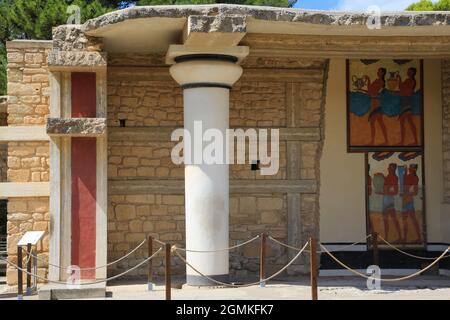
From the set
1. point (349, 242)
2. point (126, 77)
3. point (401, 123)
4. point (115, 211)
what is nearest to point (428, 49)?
point (401, 123)

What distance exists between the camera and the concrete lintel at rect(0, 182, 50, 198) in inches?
407

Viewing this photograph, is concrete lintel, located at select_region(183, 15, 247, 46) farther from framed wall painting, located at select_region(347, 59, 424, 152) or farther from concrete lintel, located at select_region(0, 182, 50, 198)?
framed wall painting, located at select_region(347, 59, 424, 152)

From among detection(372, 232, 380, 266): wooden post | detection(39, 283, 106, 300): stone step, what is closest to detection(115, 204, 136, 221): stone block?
detection(39, 283, 106, 300): stone step

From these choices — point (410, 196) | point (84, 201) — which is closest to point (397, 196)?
point (410, 196)


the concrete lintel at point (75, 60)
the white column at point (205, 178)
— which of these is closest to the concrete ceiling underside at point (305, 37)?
the concrete lintel at point (75, 60)

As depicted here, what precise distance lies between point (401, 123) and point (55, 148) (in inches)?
227

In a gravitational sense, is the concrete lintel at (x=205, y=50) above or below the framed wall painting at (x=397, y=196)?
above

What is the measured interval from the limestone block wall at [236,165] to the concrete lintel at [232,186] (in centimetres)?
3

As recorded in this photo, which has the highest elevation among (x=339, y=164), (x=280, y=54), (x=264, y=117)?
(x=280, y=54)

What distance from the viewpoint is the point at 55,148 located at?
9.74 m

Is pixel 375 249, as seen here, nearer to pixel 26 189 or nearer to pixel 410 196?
pixel 410 196

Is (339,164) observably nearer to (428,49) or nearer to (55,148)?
(428,49)

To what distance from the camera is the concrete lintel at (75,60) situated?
9.65m

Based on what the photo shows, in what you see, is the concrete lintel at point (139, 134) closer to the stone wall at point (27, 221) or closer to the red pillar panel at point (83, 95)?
the red pillar panel at point (83, 95)
